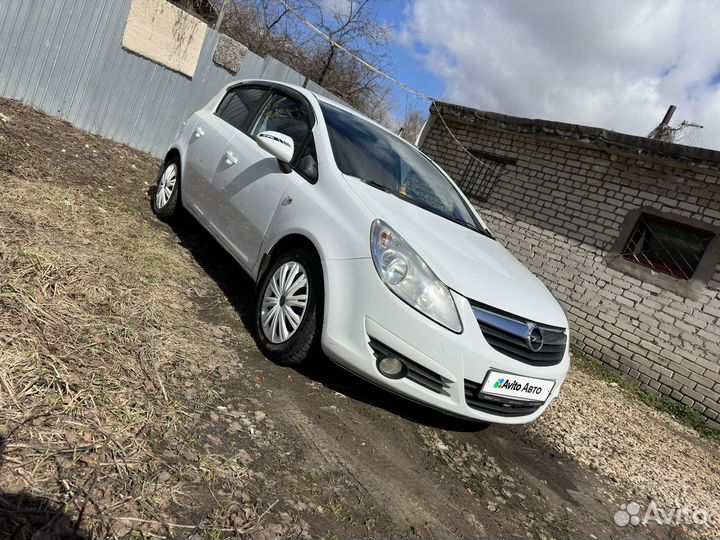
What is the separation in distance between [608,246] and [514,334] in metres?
4.88

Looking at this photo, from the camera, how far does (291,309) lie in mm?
3074

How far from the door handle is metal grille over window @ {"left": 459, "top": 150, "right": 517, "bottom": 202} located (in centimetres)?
555

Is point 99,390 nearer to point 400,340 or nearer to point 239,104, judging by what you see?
point 400,340

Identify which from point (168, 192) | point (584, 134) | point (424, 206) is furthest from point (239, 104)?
point (584, 134)

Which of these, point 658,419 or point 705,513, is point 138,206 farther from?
point 658,419

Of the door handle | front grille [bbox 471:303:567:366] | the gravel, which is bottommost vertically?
the gravel

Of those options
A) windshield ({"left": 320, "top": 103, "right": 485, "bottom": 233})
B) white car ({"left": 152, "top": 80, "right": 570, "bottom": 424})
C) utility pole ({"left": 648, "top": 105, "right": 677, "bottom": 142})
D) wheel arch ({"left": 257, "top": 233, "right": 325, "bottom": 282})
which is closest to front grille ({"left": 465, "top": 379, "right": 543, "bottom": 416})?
white car ({"left": 152, "top": 80, "right": 570, "bottom": 424})

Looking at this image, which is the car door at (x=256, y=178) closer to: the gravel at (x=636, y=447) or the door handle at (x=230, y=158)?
the door handle at (x=230, y=158)

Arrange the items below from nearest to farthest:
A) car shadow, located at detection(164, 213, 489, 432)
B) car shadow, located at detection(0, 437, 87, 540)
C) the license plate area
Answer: car shadow, located at detection(0, 437, 87, 540), the license plate area, car shadow, located at detection(164, 213, 489, 432)

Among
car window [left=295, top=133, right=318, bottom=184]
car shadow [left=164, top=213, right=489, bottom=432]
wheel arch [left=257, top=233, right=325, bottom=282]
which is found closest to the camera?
wheel arch [left=257, top=233, right=325, bottom=282]

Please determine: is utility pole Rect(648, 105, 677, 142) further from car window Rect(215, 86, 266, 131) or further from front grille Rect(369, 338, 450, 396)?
front grille Rect(369, 338, 450, 396)

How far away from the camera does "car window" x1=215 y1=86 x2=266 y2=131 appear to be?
4355 mm

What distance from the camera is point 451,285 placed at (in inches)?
105

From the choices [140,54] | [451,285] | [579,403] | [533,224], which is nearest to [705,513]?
[579,403]
